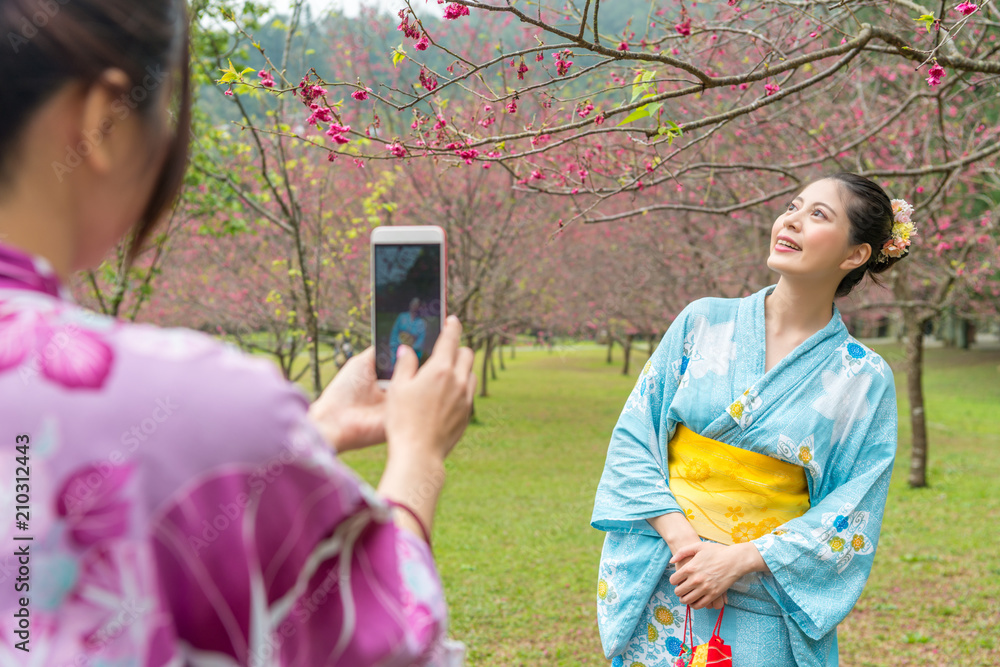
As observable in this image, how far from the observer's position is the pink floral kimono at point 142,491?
2.09 feet

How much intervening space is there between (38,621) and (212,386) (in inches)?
9.6

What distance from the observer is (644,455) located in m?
2.42

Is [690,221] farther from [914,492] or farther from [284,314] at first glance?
[284,314]

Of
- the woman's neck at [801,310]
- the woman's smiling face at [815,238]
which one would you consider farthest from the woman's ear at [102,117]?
the woman's neck at [801,310]

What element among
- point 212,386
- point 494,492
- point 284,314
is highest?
point 212,386

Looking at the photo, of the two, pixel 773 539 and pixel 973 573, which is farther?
pixel 973 573


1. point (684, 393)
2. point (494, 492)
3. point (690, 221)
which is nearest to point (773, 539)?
point (684, 393)

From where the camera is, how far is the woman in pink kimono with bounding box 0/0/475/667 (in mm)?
640

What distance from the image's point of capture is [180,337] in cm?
70

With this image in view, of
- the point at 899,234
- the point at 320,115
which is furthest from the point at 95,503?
the point at 899,234

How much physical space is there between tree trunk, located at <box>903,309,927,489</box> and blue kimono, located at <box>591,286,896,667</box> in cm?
653

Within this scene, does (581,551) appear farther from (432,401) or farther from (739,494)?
(432,401)

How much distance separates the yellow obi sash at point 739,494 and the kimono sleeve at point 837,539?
0.23ft

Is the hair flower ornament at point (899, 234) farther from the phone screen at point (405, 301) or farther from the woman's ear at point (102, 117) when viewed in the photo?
the woman's ear at point (102, 117)
